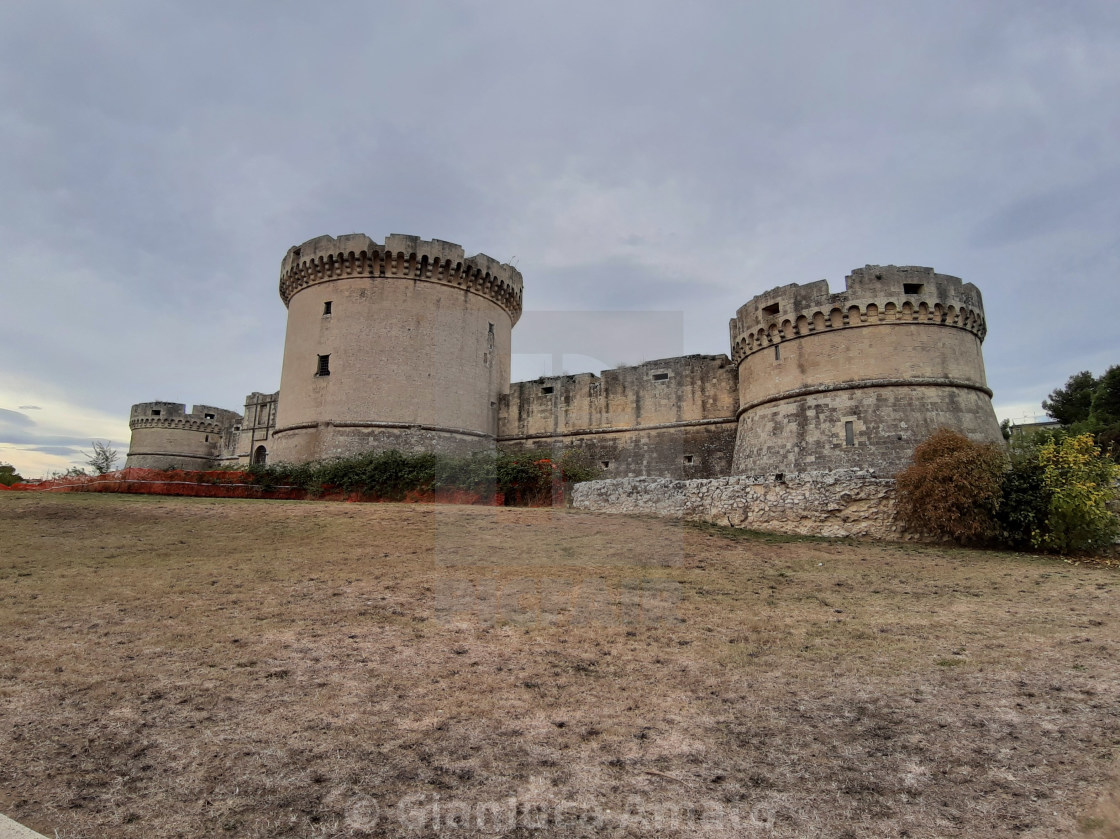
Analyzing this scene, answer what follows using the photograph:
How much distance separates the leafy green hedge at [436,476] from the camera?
1606 cm

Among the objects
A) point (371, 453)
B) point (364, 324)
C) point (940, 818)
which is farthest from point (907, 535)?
point (364, 324)

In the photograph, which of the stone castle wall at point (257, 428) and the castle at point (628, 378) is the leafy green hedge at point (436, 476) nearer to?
the castle at point (628, 378)

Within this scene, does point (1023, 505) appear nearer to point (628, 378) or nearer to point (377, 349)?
point (628, 378)

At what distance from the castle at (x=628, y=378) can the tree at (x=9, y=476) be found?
716 cm

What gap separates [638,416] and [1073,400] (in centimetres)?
2326

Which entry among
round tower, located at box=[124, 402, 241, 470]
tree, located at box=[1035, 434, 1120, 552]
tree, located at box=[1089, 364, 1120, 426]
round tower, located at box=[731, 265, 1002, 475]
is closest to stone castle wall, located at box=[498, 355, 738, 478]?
round tower, located at box=[731, 265, 1002, 475]

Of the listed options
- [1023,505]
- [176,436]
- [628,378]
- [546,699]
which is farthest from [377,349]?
[176,436]

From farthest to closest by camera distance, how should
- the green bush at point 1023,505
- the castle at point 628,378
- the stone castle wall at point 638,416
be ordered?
1. the stone castle wall at point 638,416
2. the castle at point 628,378
3. the green bush at point 1023,505

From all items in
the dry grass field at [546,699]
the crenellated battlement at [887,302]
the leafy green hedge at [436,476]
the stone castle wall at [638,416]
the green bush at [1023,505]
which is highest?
the crenellated battlement at [887,302]

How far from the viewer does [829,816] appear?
2590 mm

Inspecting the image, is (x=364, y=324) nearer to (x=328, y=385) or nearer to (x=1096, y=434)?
(x=328, y=385)

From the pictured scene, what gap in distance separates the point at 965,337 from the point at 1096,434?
1091 centimetres

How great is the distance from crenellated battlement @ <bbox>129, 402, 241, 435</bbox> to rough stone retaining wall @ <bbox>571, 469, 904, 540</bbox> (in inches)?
1213

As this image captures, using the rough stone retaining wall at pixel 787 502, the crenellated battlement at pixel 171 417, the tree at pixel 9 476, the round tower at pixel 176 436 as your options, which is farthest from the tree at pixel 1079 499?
the crenellated battlement at pixel 171 417
